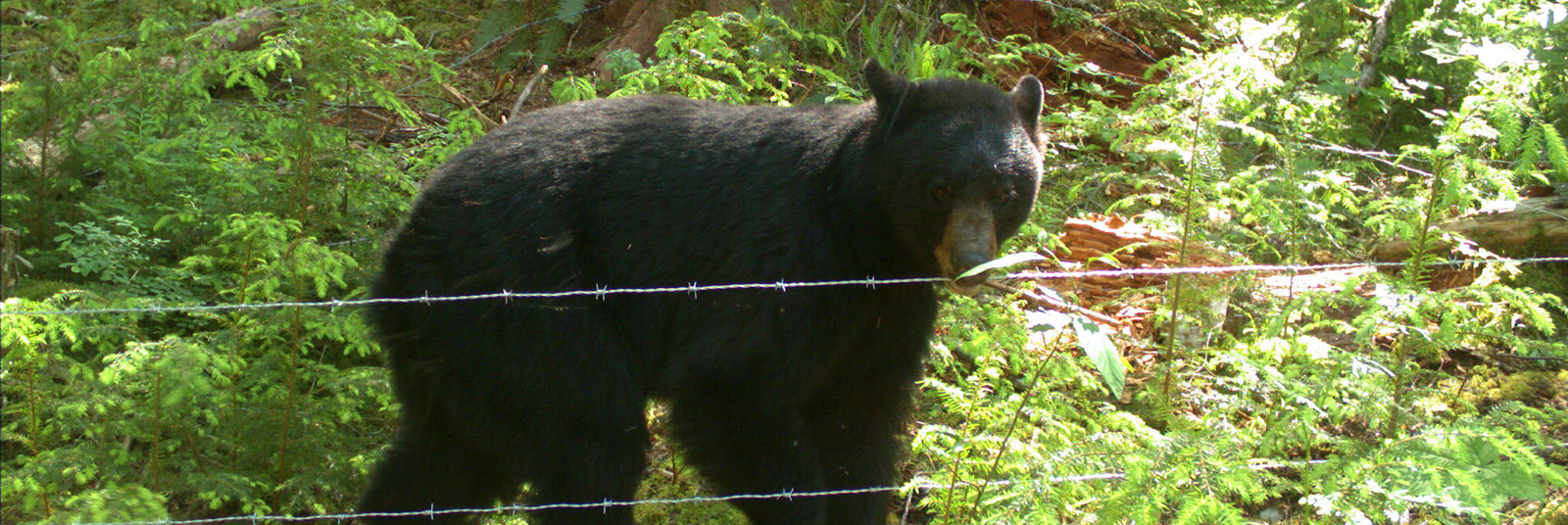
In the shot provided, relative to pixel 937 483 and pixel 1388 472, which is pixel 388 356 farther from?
pixel 1388 472

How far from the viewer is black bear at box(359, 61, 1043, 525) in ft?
14.0

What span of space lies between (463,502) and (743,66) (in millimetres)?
4077

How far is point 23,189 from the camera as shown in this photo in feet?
20.2

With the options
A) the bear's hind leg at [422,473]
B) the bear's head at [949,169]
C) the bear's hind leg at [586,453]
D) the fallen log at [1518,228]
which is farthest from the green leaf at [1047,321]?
the fallen log at [1518,228]

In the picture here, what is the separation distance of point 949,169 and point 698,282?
1.07 meters

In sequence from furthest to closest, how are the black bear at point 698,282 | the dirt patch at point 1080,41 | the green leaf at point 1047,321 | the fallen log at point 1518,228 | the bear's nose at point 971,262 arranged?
1. the dirt patch at point 1080,41
2. the fallen log at point 1518,228
3. the black bear at point 698,282
4. the bear's nose at point 971,262
5. the green leaf at point 1047,321

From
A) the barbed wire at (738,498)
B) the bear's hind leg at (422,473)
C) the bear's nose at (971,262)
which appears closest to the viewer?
the barbed wire at (738,498)

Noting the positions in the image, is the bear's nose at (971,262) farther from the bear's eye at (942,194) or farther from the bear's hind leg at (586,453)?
the bear's hind leg at (586,453)

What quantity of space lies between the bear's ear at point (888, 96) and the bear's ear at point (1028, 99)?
533mm

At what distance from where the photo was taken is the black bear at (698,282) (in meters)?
4.25

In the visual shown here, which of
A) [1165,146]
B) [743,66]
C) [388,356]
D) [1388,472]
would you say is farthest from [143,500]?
[743,66]

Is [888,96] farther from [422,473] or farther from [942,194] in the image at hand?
[422,473]

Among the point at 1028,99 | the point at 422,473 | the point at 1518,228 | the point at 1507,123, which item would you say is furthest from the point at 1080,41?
the point at 422,473

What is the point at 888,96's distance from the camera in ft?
14.3
